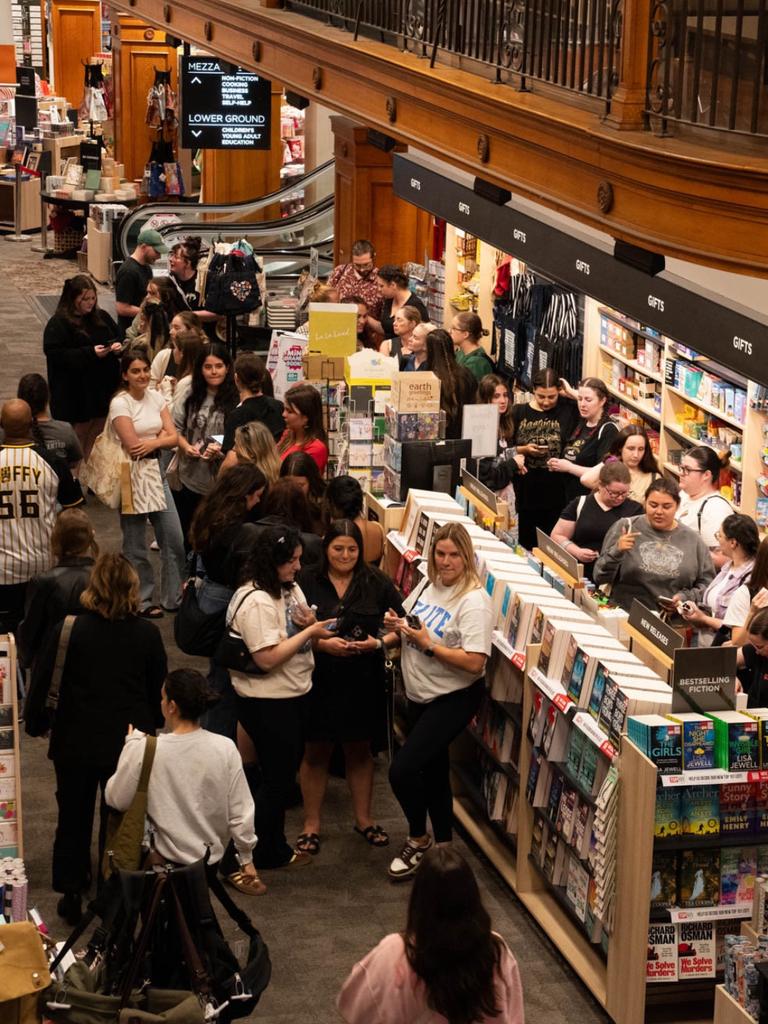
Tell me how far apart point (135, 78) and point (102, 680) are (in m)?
24.6

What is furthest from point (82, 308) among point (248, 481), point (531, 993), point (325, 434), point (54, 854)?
point (531, 993)

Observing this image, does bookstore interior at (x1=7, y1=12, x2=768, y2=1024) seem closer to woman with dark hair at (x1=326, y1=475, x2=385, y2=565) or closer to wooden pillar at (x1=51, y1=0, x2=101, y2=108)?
woman with dark hair at (x1=326, y1=475, x2=385, y2=565)

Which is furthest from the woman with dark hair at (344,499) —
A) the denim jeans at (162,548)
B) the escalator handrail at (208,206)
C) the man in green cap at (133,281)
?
the escalator handrail at (208,206)

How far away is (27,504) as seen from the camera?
8125 mm

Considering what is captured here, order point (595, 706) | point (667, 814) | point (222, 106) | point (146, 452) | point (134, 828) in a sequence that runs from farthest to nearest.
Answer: point (222, 106) → point (146, 452) → point (595, 706) → point (667, 814) → point (134, 828)

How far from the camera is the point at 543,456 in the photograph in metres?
9.77

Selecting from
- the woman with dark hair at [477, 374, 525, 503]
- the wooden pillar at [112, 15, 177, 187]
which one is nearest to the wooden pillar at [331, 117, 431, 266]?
the woman with dark hair at [477, 374, 525, 503]

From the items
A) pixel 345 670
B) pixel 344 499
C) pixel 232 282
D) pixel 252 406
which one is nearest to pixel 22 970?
pixel 345 670

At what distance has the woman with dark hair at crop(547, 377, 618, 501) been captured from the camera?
31.7ft

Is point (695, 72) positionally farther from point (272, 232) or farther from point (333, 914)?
point (272, 232)

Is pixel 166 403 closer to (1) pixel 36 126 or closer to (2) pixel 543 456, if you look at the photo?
(2) pixel 543 456

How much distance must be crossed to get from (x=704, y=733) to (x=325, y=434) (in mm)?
3997

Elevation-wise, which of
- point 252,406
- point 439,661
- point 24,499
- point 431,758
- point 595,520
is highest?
point 252,406

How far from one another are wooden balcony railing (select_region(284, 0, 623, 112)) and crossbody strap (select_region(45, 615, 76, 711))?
3.23 meters
